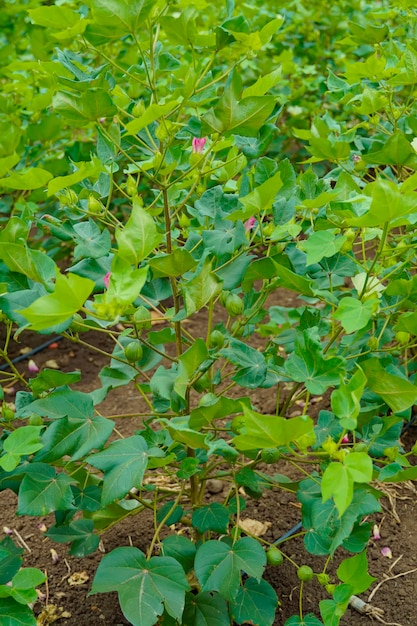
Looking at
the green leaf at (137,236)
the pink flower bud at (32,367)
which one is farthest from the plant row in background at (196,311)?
the pink flower bud at (32,367)

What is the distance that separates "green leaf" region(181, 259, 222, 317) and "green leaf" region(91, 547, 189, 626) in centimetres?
39

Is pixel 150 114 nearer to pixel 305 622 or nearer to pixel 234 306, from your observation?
pixel 234 306

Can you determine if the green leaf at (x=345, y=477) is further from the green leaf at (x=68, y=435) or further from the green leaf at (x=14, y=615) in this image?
the green leaf at (x=14, y=615)

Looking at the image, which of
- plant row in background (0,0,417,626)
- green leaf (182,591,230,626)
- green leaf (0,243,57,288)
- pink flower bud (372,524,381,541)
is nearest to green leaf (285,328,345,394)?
plant row in background (0,0,417,626)

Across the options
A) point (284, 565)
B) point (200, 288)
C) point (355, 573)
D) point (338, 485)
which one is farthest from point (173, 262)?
point (284, 565)

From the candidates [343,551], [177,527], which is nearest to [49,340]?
[177,527]

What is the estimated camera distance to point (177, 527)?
160 centimetres

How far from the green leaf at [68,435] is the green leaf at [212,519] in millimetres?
253

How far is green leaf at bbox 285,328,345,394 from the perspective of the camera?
915mm

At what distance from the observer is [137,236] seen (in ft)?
2.79

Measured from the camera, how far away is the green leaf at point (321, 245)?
97 cm

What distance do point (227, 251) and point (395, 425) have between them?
0.42 m

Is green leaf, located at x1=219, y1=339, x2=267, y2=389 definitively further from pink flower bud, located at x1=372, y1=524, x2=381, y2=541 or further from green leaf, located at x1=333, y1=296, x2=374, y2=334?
pink flower bud, located at x1=372, y1=524, x2=381, y2=541

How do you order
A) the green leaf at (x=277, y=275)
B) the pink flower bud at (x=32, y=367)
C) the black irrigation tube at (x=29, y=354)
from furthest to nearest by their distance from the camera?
1. the black irrigation tube at (x=29, y=354)
2. the pink flower bud at (x=32, y=367)
3. the green leaf at (x=277, y=275)
